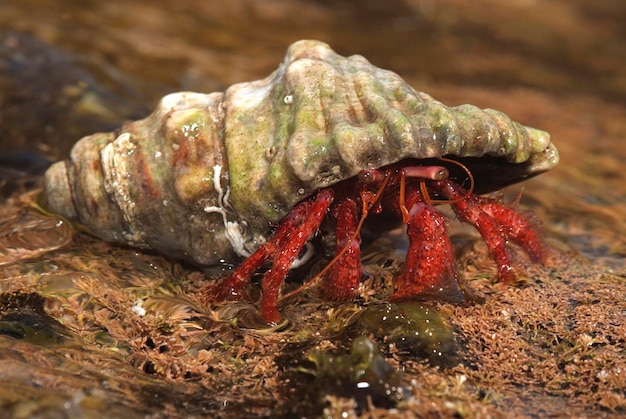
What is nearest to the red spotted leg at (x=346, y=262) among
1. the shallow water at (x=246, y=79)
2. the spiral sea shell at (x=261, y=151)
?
the spiral sea shell at (x=261, y=151)

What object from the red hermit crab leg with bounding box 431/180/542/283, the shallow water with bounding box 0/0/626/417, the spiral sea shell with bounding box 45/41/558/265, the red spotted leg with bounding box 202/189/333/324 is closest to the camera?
the shallow water with bounding box 0/0/626/417

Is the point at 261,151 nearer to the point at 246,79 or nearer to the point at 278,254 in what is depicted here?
the point at 278,254

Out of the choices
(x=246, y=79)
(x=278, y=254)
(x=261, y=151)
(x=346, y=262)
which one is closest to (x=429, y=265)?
(x=346, y=262)

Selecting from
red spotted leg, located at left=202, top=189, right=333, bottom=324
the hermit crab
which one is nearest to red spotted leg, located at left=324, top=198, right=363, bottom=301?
the hermit crab

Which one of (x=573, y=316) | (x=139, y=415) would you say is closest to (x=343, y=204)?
(x=573, y=316)

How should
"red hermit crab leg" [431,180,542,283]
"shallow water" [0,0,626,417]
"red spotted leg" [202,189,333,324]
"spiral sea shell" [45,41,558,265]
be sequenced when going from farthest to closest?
"red hermit crab leg" [431,180,542,283] < "red spotted leg" [202,189,333,324] < "spiral sea shell" [45,41,558,265] < "shallow water" [0,0,626,417]

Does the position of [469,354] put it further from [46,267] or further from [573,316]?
[46,267]

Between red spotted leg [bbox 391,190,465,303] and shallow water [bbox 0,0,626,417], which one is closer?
shallow water [bbox 0,0,626,417]

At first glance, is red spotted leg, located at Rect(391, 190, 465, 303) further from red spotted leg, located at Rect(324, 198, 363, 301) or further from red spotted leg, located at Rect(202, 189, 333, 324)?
red spotted leg, located at Rect(202, 189, 333, 324)
